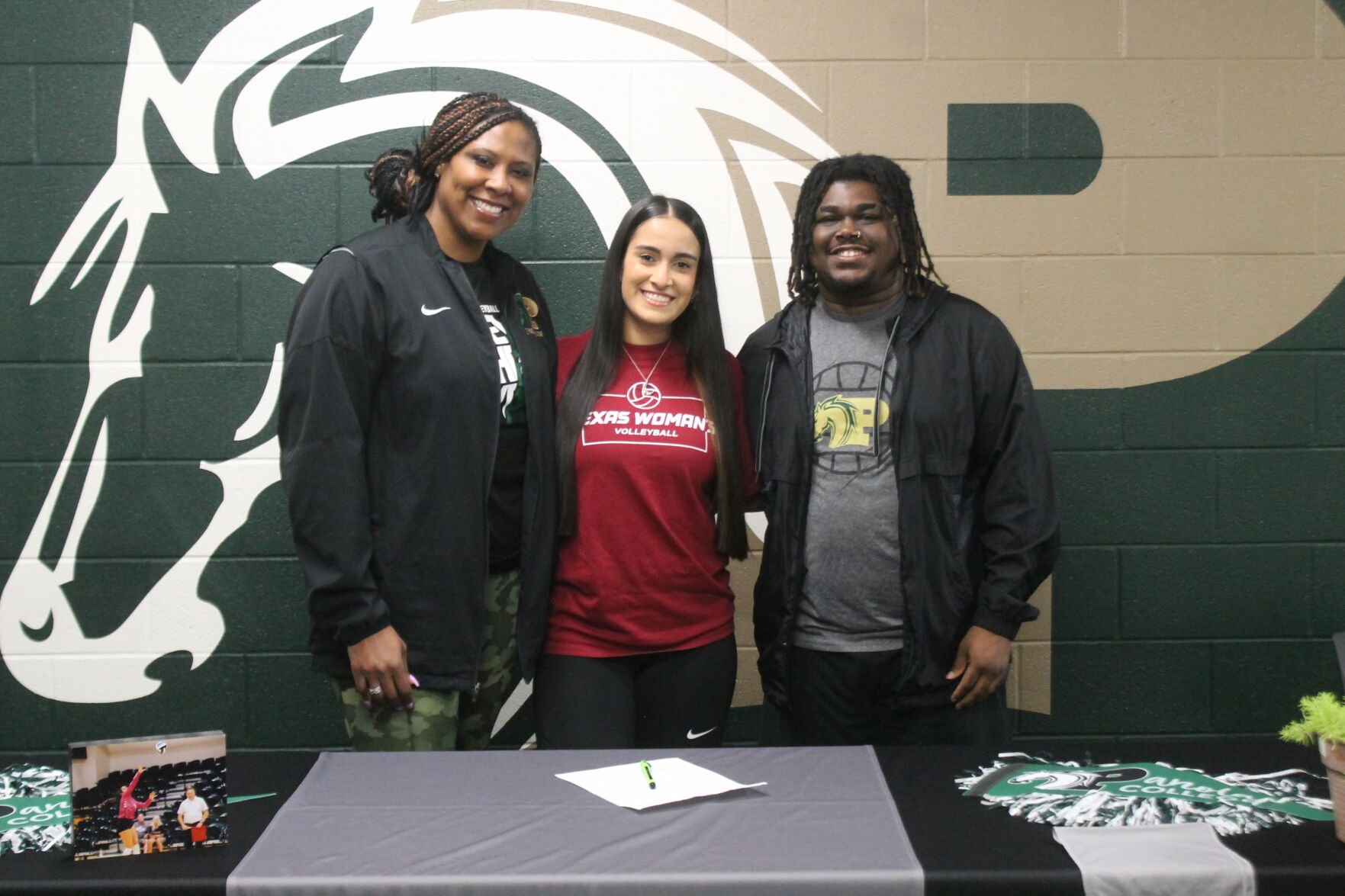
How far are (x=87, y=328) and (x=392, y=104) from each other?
886mm

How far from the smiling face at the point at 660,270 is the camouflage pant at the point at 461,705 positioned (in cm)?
55

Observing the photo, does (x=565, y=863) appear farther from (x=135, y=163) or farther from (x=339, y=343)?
(x=135, y=163)

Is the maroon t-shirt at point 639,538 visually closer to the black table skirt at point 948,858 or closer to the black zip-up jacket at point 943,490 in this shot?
the black zip-up jacket at point 943,490

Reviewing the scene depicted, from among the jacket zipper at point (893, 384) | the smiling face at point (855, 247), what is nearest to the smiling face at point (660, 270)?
the smiling face at point (855, 247)

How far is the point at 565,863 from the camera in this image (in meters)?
1.25

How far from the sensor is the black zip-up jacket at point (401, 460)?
73.4 inches

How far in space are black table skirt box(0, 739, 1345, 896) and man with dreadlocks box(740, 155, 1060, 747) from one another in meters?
0.49

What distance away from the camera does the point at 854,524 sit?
2.03 m

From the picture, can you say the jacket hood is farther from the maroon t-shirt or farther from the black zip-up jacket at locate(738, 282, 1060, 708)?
the maroon t-shirt

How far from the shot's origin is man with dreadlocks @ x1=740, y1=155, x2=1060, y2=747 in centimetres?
202

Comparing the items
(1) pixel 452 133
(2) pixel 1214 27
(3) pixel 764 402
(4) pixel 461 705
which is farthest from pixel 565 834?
(2) pixel 1214 27

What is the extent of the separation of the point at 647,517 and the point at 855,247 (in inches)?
25.3

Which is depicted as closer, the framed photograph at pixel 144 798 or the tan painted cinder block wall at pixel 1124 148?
the framed photograph at pixel 144 798

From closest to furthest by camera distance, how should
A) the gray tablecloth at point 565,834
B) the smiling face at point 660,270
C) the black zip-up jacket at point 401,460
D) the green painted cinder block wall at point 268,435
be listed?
the gray tablecloth at point 565,834 → the black zip-up jacket at point 401,460 → the smiling face at point 660,270 → the green painted cinder block wall at point 268,435
